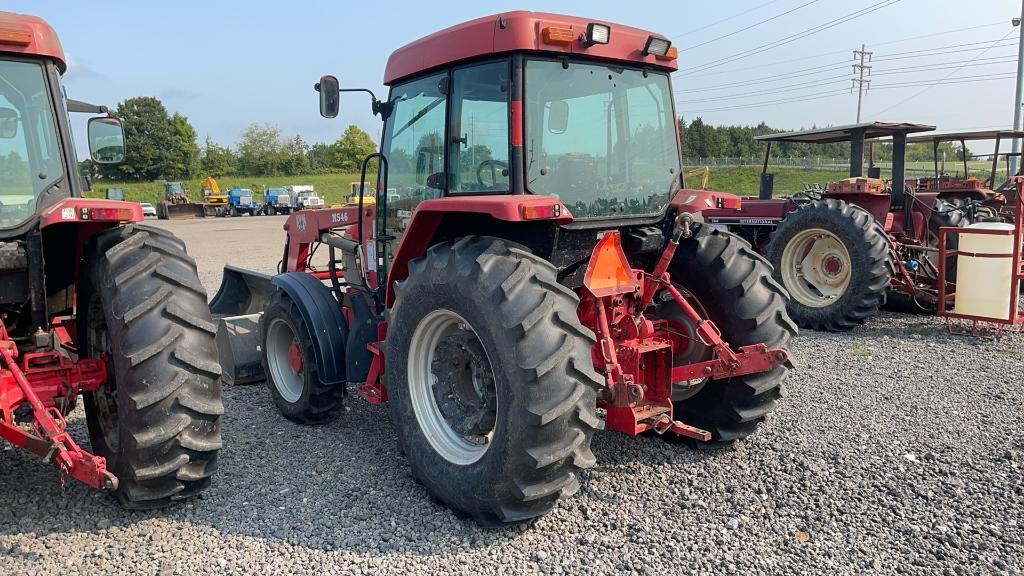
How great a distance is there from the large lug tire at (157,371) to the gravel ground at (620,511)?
0.27m

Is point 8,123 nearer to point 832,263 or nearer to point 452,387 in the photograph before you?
point 452,387

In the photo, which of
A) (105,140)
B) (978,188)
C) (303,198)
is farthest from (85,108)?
(303,198)

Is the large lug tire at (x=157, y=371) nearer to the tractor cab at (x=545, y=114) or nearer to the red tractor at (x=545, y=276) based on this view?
the red tractor at (x=545, y=276)

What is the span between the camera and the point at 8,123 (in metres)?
3.58

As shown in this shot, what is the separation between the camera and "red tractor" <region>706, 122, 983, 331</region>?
7484 mm

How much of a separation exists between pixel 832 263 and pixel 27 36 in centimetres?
761

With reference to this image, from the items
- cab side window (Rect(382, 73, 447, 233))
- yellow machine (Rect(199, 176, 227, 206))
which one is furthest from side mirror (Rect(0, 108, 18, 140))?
yellow machine (Rect(199, 176, 227, 206))

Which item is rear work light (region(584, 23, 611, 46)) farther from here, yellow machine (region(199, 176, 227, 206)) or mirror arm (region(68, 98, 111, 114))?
Result: yellow machine (region(199, 176, 227, 206))

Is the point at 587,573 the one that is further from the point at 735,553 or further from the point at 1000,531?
the point at 1000,531

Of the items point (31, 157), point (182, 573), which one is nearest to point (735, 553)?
point (182, 573)

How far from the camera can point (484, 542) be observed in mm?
3277

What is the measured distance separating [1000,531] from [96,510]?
13.8ft

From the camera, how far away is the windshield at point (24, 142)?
351 cm

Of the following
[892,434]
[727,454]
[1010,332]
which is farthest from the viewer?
[1010,332]
